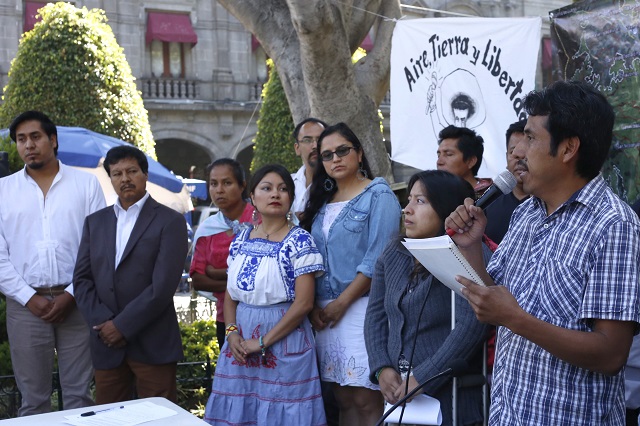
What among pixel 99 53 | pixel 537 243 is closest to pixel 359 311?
A: pixel 537 243

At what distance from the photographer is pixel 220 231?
18.7ft

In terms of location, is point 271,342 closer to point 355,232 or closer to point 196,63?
point 355,232

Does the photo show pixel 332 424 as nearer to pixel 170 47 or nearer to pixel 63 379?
pixel 63 379

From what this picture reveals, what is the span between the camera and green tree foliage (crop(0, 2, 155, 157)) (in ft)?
47.6

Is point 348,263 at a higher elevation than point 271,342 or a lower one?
higher

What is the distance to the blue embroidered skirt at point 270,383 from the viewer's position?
4.57m

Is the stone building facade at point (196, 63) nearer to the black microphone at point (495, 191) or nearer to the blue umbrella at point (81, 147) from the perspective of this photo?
the blue umbrella at point (81, 147)

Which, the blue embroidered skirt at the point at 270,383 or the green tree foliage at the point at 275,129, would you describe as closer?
the blue embroidered skirt at the point at 270,383

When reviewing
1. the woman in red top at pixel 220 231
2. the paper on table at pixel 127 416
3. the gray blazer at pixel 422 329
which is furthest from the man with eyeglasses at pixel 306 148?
the paper on table at pixel 127 416

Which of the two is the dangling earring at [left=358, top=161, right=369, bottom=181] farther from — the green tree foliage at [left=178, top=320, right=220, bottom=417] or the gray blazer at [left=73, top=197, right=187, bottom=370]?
the green tree foliage at [left=178, top=320, right=220, bottom=417]

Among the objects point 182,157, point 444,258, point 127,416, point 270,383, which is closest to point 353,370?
point 270,383

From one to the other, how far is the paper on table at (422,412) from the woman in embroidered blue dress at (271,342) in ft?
3.18

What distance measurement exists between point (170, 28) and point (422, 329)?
24709mm

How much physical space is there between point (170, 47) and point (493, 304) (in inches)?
1049
